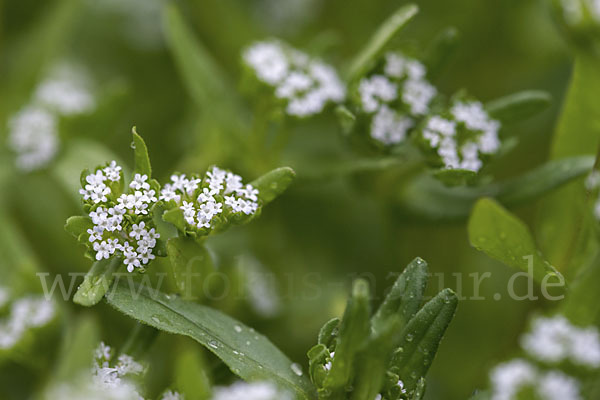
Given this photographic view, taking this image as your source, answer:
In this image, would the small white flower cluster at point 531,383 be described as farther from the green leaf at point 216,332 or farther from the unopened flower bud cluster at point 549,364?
the green leaf at point 216,332

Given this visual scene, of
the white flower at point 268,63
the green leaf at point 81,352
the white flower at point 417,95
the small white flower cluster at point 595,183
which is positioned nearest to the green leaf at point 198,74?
the white flower at point 268,63

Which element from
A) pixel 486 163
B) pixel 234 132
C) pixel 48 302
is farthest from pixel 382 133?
pixel 48 302

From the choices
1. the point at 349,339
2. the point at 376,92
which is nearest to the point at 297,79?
the point at 376,92

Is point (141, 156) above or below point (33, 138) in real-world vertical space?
below

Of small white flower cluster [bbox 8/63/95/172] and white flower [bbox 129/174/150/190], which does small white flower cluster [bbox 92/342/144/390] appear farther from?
small white flower cluster [bbox 8/63/95/172]

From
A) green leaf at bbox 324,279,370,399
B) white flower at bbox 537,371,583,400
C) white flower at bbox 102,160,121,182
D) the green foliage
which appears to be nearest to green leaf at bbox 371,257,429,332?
the green foliage

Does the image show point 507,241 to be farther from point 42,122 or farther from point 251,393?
point 42,122
